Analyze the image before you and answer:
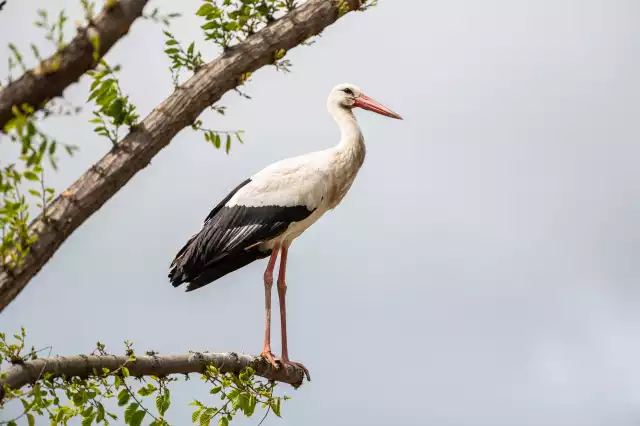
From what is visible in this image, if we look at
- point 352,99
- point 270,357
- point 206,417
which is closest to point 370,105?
point 352,99

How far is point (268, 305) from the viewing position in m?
10.0

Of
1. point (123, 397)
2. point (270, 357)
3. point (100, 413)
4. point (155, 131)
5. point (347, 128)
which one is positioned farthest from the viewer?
point (347, 128)

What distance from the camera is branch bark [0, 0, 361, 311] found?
431cm

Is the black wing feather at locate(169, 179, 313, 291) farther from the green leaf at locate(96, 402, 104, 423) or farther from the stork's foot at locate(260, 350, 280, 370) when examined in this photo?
the green leaf at locate(96, 402, 104, 423)

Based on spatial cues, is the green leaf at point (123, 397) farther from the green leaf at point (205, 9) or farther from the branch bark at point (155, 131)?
the green leaf at point (205, 9)

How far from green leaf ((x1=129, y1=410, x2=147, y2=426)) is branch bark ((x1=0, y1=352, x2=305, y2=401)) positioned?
0.28m

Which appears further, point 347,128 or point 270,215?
point 347,128

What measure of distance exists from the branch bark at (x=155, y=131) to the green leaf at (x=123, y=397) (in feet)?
7.25

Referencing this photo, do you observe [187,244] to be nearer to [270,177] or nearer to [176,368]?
[270,177]

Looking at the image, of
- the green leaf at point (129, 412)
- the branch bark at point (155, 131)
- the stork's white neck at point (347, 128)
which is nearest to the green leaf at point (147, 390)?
the green leaf at point (129, 412)

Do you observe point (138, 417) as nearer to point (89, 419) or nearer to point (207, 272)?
point (89, 419)

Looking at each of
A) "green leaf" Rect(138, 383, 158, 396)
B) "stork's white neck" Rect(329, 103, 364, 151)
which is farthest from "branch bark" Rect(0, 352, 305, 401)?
"stork's white neck" Rect(329, 103, 364, 151)

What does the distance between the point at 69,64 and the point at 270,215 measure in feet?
19.0

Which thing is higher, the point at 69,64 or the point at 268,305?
the point at 69,64
